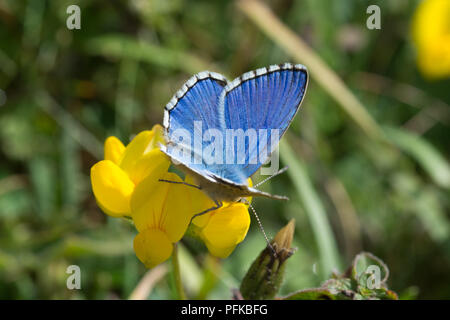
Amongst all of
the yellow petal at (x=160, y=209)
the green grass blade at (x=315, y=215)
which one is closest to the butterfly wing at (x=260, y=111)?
the yellow petal at (x=160, y=209)

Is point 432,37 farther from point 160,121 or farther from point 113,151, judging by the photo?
point 113,151

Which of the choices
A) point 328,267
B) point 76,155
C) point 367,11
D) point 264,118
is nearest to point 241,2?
point 367,11

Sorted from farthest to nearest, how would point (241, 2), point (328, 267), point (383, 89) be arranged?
point (383, 89)
point (241, 2)
point (328, 267)

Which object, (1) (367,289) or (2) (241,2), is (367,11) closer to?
(2) (241,2)

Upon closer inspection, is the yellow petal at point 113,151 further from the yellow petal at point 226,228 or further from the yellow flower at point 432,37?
the yellow flower at point 432,37

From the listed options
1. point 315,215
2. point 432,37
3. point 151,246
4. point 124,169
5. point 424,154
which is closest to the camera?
point 151,246

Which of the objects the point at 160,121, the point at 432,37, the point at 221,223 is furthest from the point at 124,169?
the point at 432,37

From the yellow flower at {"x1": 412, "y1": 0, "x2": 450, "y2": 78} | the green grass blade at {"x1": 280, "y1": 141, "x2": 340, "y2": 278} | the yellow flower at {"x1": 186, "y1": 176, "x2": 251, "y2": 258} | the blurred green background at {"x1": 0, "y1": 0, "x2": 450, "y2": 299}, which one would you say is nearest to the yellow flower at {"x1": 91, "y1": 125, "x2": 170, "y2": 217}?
the yellow flower at {"x1": 186, "y1": 176, "x2": 251, "y2": 258}
